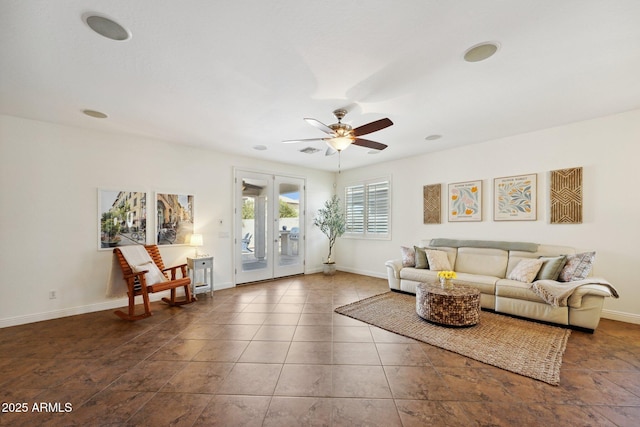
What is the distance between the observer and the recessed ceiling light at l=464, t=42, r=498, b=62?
6.95 feet

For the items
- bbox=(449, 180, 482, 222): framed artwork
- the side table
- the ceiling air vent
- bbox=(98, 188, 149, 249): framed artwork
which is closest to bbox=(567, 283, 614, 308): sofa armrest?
bbox=(449, 180, 482, 222): framed artwork

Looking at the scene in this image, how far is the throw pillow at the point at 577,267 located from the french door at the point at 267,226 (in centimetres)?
493

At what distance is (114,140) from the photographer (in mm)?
4148

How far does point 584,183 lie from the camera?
148 inches

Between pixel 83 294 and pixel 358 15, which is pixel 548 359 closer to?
pixel 358 15

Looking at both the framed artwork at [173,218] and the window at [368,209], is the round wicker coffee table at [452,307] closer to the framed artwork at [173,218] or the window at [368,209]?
the window at [368,209]

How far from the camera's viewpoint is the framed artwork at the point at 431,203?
532 cm

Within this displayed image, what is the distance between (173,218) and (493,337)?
5.11m

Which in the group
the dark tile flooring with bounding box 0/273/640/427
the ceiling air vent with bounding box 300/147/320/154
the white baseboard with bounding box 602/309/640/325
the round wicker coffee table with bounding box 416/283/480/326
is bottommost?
the dark tile flooring with bounding box 0/273/640/427

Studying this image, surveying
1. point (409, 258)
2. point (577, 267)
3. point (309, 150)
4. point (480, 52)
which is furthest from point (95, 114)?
point (577, 267)

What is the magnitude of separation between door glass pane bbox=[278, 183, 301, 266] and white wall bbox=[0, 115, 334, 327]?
7.05ft

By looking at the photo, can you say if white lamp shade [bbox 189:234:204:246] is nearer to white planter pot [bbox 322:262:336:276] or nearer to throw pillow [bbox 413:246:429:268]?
white planter pot [bbox 322:262:336:276]

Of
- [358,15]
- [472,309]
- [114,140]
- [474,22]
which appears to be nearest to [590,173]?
[472,309]

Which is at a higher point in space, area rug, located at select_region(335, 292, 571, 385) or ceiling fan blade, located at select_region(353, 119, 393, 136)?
ceiling fan blade, located at select_region(353, 119, 393, 136)
